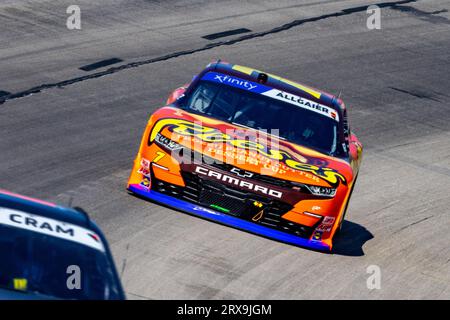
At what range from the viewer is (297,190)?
37.6 feet

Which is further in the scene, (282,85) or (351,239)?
(282,85)

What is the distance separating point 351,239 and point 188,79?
6.34 metres

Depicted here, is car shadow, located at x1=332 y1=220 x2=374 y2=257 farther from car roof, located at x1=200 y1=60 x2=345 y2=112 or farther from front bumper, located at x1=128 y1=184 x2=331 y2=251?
car roof, located at x1=200 y1=60 x2=345 y2=112

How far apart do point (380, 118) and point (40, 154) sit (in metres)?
6.68

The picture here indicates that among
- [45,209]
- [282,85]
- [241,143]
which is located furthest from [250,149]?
[45,209]

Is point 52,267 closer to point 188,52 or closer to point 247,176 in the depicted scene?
point 247,176

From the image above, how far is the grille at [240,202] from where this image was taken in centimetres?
1148

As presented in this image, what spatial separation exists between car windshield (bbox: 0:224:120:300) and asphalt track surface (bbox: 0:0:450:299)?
31 centimetres

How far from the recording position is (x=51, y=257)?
23.5ft

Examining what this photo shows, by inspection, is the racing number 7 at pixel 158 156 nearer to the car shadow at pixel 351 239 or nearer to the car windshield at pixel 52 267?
the car shadow at pixel 351 239

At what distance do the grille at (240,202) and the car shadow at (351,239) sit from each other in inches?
24.1

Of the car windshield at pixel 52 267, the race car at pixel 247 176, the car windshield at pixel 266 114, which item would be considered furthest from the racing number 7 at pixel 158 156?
the car windshield at pixel 52 267

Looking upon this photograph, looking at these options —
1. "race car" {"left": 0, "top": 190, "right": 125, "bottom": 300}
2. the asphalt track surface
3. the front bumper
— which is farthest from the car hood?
"race car" {"left": 0, "top": 190, "right": 125, "bottom": 300}
